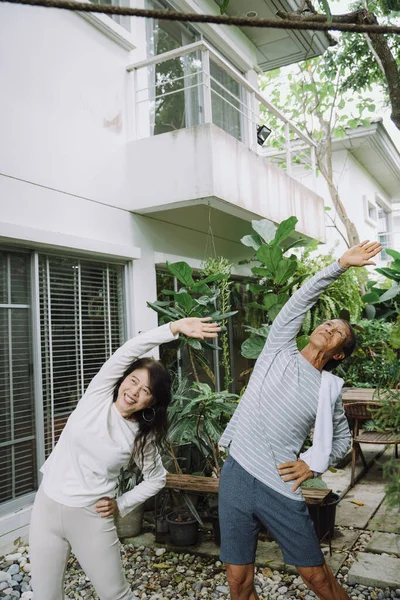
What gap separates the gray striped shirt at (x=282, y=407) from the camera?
2.32 m

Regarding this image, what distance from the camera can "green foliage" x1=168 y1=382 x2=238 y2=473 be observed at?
4117 mm

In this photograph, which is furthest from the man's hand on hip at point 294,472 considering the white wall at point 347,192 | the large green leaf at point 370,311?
the white wall at point 347,192

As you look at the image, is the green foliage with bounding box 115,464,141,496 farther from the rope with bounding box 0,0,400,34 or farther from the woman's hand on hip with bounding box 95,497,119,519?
the rope with bounding box 0,0,400,34

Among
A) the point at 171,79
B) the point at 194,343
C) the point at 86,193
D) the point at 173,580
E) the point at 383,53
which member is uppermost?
the point at 171,79

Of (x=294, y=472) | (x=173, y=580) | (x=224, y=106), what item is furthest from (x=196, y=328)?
(x=224, y=106)

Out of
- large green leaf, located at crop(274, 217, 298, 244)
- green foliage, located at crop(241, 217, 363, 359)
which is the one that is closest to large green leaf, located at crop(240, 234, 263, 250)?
green foliage, located at crop(241, 217, 363, 359)

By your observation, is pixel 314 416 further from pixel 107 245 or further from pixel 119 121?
pixel 119 121

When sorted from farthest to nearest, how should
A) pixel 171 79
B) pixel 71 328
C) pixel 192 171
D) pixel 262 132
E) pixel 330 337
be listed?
1. pixel 262 132
2. pixel 171 79
3. pixel 192 171
4. pixel 71 328
5. pixel 330 337

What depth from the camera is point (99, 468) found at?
2250mm

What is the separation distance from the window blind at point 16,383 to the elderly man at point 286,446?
239 cm

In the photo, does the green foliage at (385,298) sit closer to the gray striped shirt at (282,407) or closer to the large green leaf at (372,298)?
the large green leaf at (372,298)

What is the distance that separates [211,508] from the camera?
4070 mm

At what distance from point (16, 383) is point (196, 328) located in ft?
8.73

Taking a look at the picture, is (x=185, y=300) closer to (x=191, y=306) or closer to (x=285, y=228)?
(x=191, y=306)
